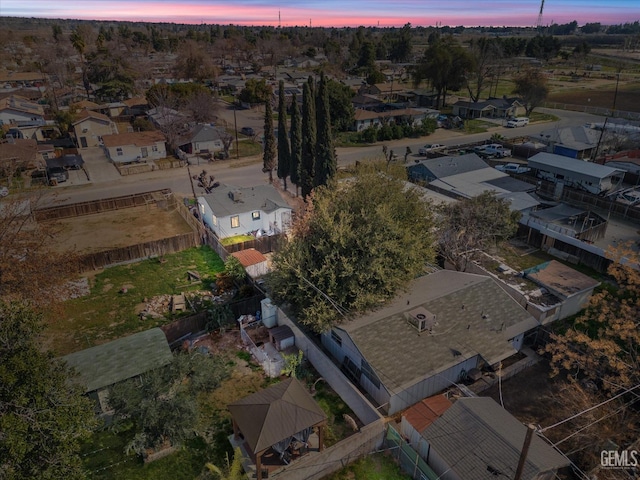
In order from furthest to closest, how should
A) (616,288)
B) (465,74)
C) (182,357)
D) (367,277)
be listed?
(465,74) → (616,288) → (367,277) → (182,357)

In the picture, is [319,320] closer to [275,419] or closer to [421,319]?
[421,319]

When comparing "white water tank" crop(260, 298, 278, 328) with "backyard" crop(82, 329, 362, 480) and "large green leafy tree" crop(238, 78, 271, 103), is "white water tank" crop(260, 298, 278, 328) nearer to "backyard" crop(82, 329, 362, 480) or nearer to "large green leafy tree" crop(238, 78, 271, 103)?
"backyard" crop(82, 329, 362, 480)

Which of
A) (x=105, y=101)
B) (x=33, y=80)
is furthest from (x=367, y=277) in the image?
(x=33, y=80)

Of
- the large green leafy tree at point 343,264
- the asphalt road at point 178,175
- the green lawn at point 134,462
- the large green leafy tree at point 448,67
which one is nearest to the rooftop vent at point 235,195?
the asphalt road at point 178,175

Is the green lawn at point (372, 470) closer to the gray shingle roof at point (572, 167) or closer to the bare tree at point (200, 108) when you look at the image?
the gray shingle roof at point (572, 167)

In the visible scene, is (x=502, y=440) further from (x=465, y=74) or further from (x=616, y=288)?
(x=465, y=74)

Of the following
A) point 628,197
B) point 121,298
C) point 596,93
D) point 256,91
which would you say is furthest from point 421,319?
point 596,93
